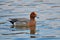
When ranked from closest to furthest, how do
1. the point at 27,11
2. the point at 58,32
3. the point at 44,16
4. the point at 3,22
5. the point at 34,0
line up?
the point at 58,32 → the point at 3,22 → the point at 44,16 → the point at 27,11 → the point at 34,0

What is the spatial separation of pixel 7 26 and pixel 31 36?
2.83m

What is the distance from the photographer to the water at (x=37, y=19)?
1592 cm

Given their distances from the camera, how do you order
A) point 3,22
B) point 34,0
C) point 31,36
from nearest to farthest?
point 31,36 < point 3,22 < point 34,0

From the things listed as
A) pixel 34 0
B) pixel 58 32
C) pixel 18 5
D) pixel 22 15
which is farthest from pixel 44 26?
pixel 34 0

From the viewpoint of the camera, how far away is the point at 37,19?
20484mm

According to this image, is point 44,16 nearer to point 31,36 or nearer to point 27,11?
point 27,11

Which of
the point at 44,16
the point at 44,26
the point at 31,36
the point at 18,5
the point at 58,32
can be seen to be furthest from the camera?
the point at 18,5

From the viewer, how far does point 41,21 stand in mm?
19641

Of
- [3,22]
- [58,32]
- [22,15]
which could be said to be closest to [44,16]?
[22,15]

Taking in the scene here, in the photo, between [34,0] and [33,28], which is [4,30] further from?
[34,0]

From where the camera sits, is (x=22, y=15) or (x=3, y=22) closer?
(x=3, y=22)

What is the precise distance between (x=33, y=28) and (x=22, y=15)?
614 cm

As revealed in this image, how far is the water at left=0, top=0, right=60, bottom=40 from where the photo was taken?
1592cm

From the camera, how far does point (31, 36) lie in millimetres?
15500
